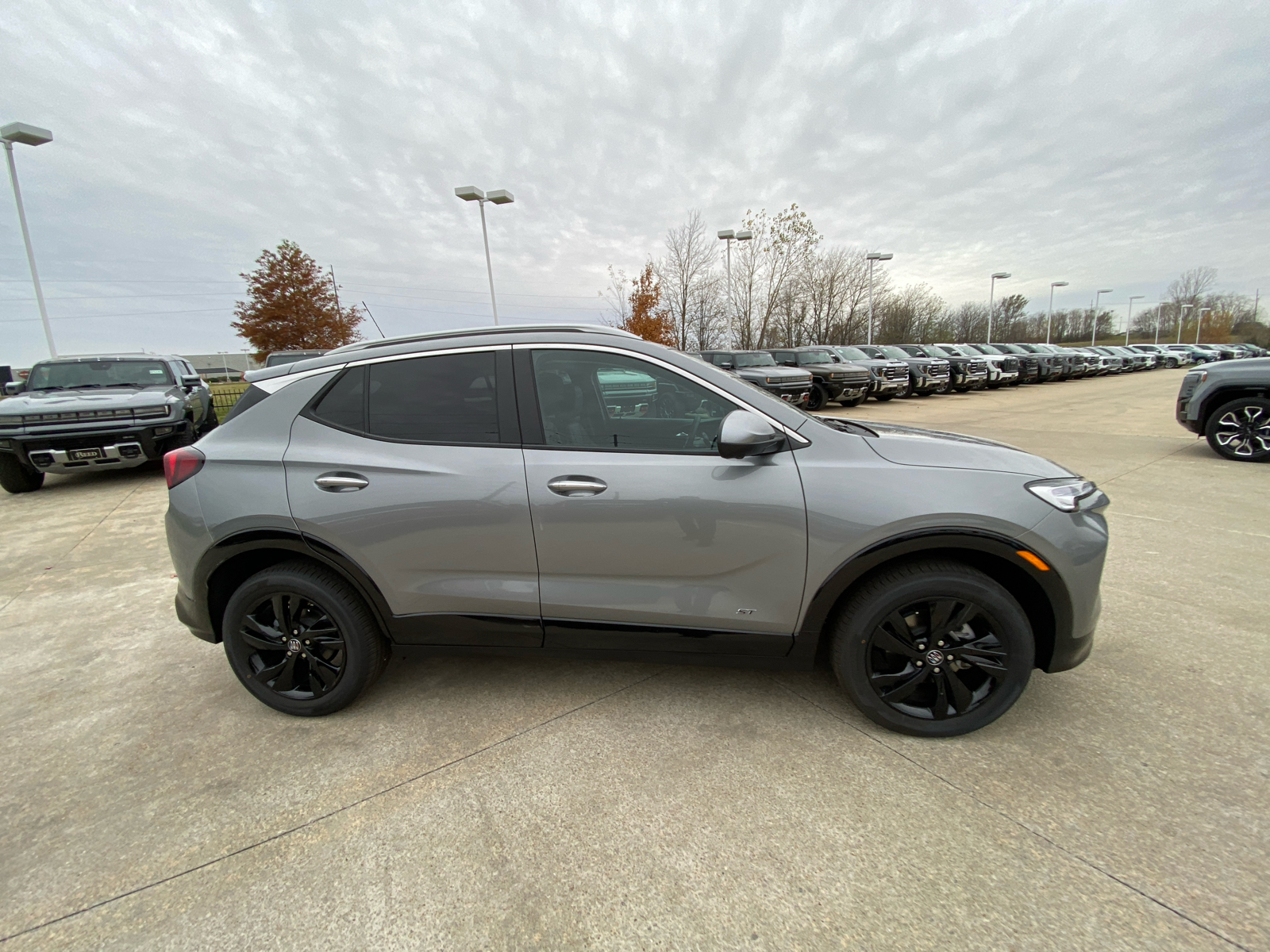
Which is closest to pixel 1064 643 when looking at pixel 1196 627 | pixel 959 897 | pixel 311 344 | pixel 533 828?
pixel 959 897

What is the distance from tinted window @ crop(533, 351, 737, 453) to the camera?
225 cm

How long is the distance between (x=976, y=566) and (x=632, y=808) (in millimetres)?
1587

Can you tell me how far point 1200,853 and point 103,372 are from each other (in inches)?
457

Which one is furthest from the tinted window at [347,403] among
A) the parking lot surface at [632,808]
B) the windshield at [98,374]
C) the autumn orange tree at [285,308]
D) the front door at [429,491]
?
the autumn orange tree at [285,308]

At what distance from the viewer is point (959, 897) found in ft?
5.28

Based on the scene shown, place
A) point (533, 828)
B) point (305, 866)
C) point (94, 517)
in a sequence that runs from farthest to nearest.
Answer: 1. point (94, 517)
2. point (533, 828)
3. point (305, 866)

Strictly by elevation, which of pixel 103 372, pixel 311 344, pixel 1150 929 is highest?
pixel 311 344

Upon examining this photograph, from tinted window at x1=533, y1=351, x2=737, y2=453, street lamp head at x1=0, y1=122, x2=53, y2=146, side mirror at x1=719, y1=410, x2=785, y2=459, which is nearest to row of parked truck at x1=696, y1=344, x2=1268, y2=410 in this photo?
tinted window at x1=533, y1=351, x2=737, y2=453

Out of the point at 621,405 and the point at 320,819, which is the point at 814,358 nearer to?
the point at 621,405

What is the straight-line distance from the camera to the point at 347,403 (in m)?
2.43

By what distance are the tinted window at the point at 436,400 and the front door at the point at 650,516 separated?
0.16 m

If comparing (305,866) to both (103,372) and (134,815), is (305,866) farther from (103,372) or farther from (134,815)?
(103,372)

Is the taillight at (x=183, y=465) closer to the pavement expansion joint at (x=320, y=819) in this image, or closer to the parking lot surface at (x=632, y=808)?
the parking lot surface at (x=632, y=808)

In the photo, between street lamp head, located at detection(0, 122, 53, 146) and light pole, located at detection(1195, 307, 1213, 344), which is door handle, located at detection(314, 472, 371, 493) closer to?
street lamp head, located at detection(0, 122, 53, 146)
